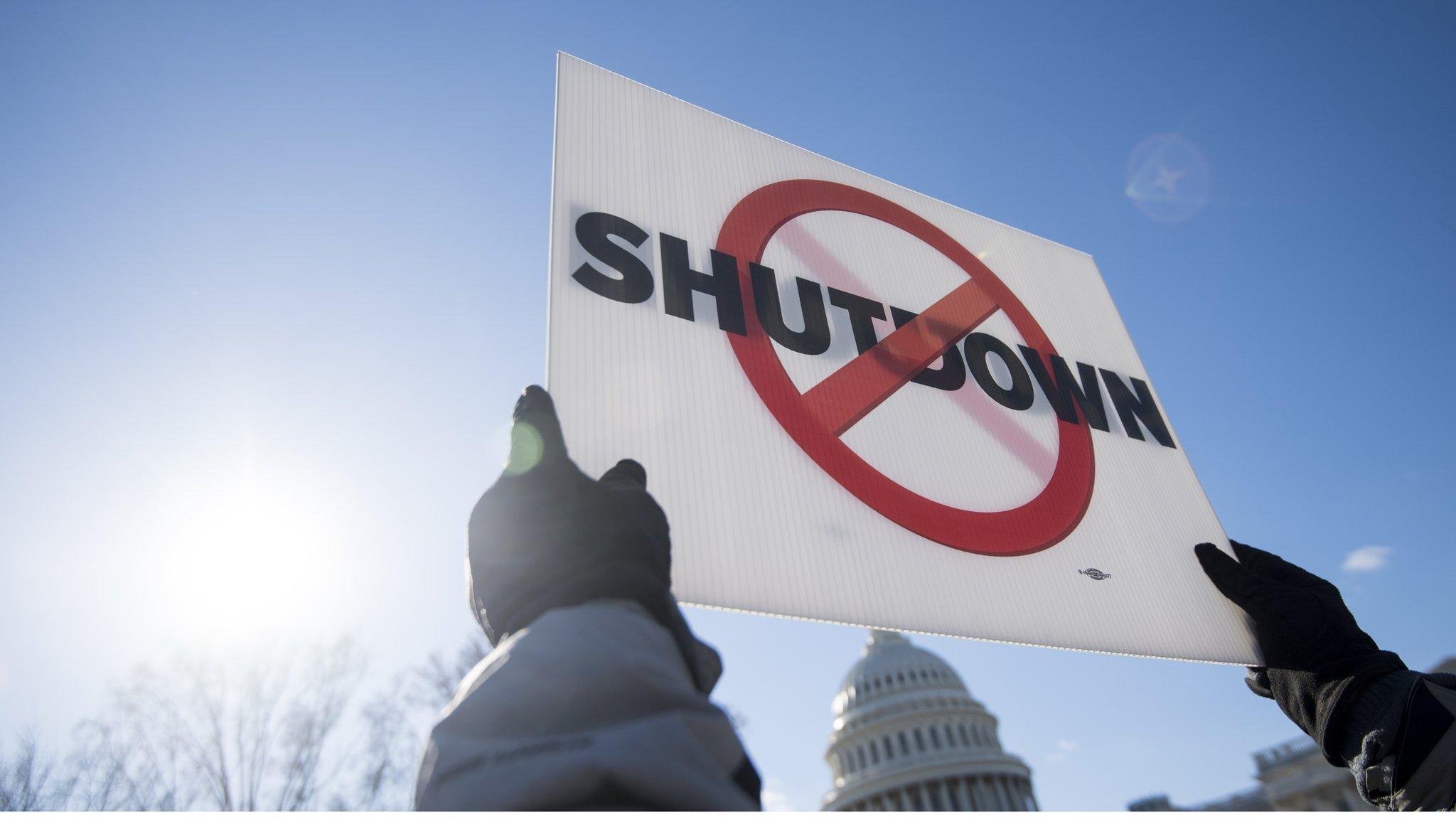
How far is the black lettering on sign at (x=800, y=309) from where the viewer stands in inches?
190

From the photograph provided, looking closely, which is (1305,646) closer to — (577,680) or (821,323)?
(821,323)

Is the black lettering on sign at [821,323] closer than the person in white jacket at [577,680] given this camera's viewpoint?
No

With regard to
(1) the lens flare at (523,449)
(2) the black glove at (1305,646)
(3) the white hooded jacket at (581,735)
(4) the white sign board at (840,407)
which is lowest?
(3) the white hooded jacket at (581,735)

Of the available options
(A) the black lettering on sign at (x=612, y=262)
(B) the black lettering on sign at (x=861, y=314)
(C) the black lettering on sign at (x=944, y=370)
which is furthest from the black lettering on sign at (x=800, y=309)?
(A) the black lettering on sign at (x=612, y=262)

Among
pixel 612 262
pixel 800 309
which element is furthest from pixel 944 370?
pixel 612 262

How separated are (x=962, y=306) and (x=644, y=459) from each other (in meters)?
3.31

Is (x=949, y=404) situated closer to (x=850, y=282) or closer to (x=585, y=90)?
(x=850, y=282)

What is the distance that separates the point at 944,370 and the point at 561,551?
4.11 m

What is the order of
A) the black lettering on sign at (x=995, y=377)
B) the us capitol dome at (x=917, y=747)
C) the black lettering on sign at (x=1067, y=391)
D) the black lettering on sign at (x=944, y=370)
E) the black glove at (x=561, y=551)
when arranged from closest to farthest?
1. the black glove at (x=561, y=551)
2. the black lettering on sign at (x=944, y=370)
3. the black lettering on sign at (x=995, y=377)
4. the black lettering on sign at (x=1067, y=391)
5. the us capitol dome at (x=917, y=747)

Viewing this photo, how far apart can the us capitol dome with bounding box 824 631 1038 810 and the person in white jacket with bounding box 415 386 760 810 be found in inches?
2038

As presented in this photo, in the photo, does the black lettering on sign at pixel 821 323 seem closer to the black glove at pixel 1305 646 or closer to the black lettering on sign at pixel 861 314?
the black lettering on sign at pixel 861 314

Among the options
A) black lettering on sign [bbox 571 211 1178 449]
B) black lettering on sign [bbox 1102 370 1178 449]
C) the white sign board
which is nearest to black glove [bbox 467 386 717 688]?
the white sign board

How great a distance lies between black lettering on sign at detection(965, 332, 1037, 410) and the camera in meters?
5.55

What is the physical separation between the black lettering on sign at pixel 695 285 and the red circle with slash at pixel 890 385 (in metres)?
0.07
